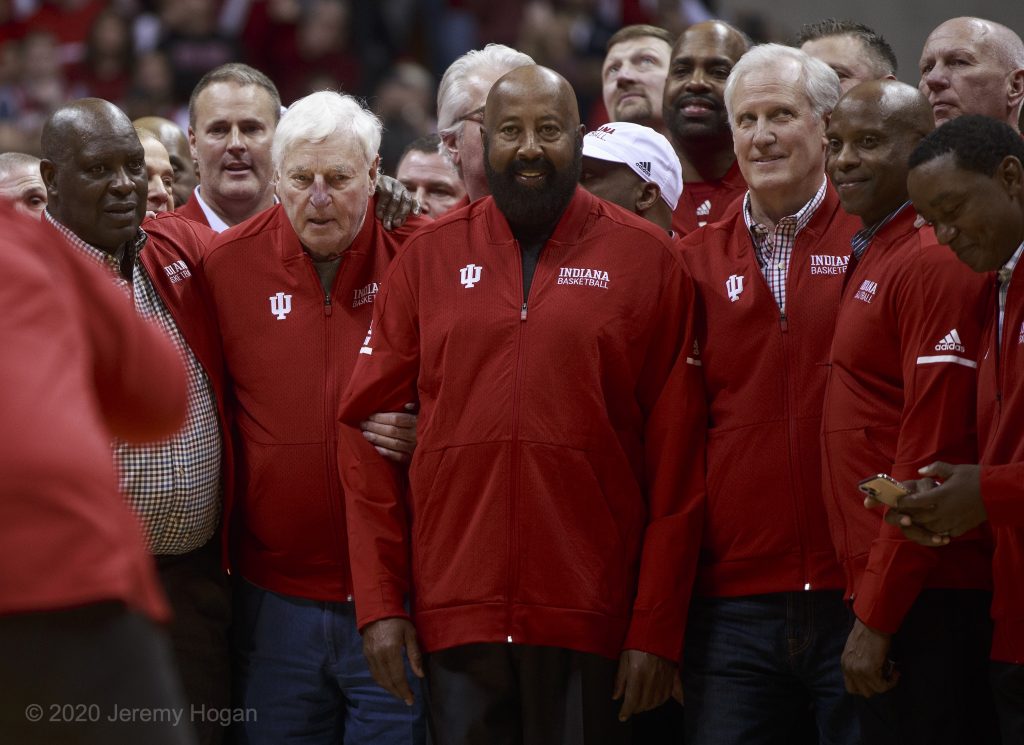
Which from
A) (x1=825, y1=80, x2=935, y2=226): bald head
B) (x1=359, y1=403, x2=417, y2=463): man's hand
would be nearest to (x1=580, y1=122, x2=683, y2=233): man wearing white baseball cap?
(x1=825, y1=80, x2=935, y2=226): bald head

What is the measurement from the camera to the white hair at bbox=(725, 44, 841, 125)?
13.5 ft

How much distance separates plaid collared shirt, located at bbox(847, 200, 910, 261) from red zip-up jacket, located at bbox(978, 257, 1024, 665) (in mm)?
461

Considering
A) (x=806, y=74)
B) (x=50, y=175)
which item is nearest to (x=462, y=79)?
(x=806, y=74)

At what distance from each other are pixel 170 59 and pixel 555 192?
6676mm

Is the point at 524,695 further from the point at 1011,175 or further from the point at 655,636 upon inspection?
the point at 1011,175

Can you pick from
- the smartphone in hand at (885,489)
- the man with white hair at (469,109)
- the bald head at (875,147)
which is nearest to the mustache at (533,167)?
the bald head at (875,147)

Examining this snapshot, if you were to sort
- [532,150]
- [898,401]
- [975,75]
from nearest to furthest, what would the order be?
[898,401]
[532,150]
[975,75]

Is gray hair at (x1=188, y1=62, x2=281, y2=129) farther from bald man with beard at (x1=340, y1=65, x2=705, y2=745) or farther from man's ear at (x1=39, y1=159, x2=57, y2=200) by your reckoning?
bald man with beard at (x1=340, y1=65, x2=705, y2=745)

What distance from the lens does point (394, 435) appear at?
3932 mm

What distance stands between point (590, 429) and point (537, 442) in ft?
0.47

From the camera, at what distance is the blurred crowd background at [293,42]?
9836 millimetres

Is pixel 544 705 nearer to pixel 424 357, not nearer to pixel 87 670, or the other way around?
pixel 424 357

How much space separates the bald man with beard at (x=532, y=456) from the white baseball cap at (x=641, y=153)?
1.80ft

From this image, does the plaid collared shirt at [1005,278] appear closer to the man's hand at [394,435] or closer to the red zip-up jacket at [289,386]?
the man's hand at [394,435]
